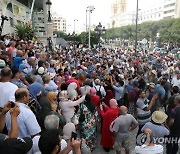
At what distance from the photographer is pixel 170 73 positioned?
513 inches

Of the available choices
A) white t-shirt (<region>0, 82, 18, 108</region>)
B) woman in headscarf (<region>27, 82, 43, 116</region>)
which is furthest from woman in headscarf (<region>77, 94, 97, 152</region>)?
white t-shirt (<region>0, 82, 18, 108</region>)

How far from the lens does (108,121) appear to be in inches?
273

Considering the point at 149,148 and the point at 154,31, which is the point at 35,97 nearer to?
the point at 149,148

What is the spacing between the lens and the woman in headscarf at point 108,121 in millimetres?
6777

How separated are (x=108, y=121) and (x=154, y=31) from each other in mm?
70737

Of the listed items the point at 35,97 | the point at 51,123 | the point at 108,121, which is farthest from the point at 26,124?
the point at 108,121

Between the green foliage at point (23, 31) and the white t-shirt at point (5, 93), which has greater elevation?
the green foliage at point (23, 31)

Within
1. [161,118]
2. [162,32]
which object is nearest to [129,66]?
[161,118]

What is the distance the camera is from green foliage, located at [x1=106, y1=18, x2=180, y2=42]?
61.8 m

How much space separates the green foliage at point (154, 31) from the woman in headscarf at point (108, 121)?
56.1 m

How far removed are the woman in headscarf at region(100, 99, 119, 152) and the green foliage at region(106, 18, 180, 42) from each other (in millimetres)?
56084

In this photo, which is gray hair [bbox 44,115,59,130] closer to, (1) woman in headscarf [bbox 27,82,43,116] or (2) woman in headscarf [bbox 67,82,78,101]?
(1) woman in headscarf [bbox 27,82,43,116]

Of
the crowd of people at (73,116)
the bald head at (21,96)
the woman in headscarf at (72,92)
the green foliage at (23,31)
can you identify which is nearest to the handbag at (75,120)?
the crowd of people at (73,116)

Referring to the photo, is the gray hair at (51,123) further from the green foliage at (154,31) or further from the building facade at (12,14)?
the green foliage at (154,31)
